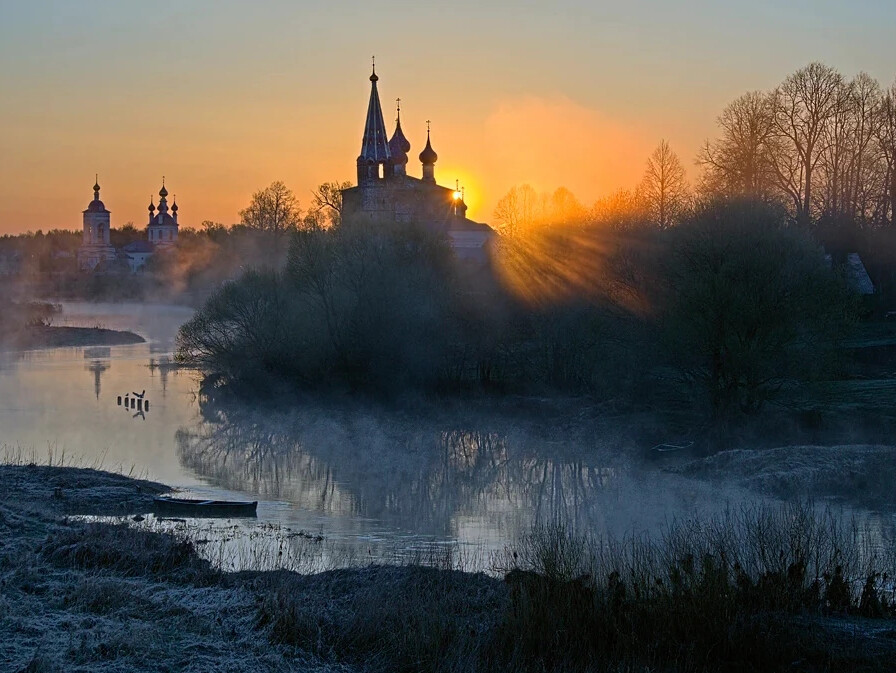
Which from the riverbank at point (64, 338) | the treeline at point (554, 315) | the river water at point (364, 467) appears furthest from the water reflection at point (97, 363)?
the treeline at point (554, 315)

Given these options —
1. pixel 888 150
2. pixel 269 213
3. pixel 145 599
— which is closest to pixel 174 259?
pixel 269 213

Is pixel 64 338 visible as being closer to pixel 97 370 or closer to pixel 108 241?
pixel 97 370

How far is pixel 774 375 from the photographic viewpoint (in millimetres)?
27156

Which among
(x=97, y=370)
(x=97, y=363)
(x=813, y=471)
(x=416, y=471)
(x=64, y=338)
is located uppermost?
(x=64, y=338)

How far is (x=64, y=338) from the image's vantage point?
6531 centimetres

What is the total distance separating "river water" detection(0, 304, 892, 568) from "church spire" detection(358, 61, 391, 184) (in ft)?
115

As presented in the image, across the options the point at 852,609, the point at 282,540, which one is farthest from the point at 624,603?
the point at 282,540

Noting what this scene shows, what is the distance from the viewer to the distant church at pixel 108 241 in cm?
14075

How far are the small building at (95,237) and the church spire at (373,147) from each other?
73.7 metres

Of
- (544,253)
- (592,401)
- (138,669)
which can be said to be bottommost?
(138,669)

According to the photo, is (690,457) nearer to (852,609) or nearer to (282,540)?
(282,540)

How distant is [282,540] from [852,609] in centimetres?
877

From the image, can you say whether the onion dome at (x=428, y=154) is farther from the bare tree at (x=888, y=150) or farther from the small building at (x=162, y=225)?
the small building at (x=162, y=225)

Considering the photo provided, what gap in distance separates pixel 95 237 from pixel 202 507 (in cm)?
13004
